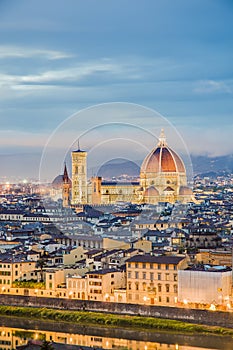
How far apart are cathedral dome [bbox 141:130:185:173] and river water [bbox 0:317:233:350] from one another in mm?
14407

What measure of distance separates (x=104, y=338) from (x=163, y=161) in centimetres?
1597

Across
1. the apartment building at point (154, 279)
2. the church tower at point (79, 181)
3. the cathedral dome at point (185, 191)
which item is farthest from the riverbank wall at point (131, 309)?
the cathedral dome at point (185, 191)

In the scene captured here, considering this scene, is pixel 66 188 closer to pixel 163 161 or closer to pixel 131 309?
Result: pixel 163 161

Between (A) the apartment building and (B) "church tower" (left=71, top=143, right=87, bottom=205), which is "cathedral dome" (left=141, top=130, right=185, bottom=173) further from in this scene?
(A) the apartment building

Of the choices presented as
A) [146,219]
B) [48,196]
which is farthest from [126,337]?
[48,196]

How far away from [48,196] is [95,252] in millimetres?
11416

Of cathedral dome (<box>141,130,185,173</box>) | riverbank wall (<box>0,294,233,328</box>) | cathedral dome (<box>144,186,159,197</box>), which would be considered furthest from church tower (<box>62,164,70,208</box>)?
riverbank wall (<box>0,294,233,328</box>)

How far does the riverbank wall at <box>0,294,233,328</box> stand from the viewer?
8.24 m

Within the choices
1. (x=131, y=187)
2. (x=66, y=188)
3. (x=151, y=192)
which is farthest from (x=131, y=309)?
(x=151, y=192)

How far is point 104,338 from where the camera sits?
8039mm

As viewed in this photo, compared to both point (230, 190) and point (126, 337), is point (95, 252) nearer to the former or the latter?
point (126, 337)

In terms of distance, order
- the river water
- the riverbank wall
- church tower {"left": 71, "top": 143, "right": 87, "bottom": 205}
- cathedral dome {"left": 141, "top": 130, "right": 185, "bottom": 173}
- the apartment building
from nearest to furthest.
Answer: the river water, the riverbank wall, the apartment building, church tower {"left": 71, "top": 143, "right": 87, "bottom": 205}, cathedral dome {"left": 141, "top": 130, "right": 185, "bottom": 173}

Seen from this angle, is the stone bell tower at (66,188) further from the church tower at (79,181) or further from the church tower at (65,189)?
the church tower at (79,181)

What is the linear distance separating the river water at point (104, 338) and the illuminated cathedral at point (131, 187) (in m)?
9.21
